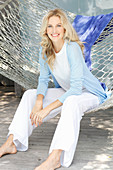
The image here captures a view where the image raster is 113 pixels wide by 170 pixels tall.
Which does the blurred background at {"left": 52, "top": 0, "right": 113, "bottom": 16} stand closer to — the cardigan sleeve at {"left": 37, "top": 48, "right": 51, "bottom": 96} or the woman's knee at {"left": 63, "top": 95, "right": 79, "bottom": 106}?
the cardigan sleeve at {"left": 37, "top": 48, "right": 51, "bottom": 96}

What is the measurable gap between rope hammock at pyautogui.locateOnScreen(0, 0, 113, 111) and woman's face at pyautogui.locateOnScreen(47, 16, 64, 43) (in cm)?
75

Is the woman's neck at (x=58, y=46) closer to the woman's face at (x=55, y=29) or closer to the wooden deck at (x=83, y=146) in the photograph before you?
the woman's face at (x=55, y=29)

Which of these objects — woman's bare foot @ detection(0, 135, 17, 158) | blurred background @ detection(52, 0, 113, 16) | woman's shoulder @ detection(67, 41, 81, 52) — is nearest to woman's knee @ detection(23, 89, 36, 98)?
woman's bare foot @ detection(0, 135, 17, 158)

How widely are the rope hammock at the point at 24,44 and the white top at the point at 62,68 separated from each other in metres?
0.64

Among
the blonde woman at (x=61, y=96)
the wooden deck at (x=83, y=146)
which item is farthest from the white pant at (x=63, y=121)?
the wooden deck at (x=83, y=146)

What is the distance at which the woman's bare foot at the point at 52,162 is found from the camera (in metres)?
1.50

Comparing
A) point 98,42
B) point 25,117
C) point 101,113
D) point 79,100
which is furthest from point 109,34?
point 25,117

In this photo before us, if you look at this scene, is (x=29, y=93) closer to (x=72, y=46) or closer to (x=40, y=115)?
(x=40, y=115)

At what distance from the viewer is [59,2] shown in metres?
3.74

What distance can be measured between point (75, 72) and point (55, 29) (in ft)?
0.98

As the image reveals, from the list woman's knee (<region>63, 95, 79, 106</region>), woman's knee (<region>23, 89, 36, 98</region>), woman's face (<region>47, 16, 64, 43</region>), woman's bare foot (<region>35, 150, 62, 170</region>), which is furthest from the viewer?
woman's knee (<region>23, 89, 36, 98</region>)

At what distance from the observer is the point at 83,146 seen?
193cm

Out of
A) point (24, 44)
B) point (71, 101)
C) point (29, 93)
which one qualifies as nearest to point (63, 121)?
point (71, 101)

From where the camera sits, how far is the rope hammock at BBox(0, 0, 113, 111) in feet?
8.11
